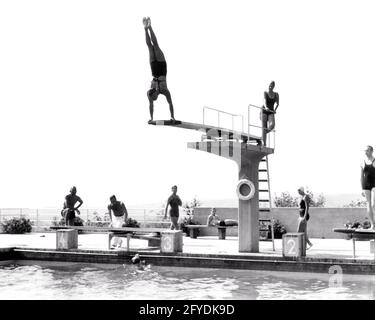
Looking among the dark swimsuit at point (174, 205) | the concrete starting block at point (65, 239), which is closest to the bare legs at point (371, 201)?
the dark swimsuit at point (174, 205)

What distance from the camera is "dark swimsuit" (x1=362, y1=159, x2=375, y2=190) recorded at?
15.5m

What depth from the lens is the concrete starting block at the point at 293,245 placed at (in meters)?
16.0

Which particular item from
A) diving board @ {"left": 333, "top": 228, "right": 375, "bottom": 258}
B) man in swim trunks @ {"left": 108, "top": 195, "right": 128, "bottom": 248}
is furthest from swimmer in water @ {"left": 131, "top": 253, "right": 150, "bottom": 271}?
diving board @ {"left": 333, "top": 228, "right": 375, "bottom": 258}

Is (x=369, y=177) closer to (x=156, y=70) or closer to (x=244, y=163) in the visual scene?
(x=244, y=163)

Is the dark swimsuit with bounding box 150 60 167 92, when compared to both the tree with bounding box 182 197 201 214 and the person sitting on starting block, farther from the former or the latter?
the tree with bounding box 182 197 201 214

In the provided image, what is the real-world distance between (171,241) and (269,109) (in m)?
4.46

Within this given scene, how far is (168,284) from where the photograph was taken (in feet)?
47.5

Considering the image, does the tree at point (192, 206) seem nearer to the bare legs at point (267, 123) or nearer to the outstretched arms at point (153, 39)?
the bare legs at point (267, 123)

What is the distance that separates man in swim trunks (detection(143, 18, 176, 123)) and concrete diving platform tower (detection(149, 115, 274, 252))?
2284mm

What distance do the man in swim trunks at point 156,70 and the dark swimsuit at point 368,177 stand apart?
15.0ft

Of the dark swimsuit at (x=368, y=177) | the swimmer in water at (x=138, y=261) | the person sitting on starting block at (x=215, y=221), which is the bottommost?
the swimmer in water at (x=138, y=261)
